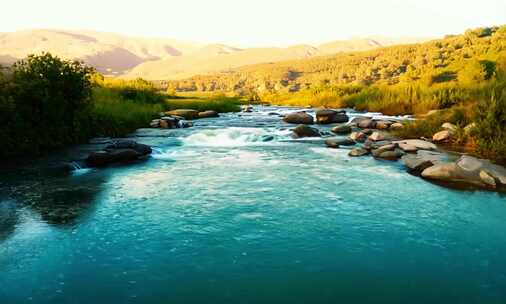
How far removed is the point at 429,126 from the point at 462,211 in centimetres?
1284

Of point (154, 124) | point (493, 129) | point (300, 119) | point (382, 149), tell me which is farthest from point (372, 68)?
point (382, 149)

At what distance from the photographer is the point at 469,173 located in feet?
45.0

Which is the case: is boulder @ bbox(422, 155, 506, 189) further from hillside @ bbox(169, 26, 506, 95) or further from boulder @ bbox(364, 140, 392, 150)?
hillside @ bbox(169, 26, 506, 95)

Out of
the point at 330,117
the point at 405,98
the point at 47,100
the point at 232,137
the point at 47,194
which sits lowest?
the point at 47,194

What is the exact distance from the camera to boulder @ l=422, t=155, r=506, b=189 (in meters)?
13.3

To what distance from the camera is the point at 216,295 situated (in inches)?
269

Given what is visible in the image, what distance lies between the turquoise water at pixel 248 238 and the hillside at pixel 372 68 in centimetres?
4290

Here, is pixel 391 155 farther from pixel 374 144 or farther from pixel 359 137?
pixel 359 137

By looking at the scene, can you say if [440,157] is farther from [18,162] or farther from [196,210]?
[18,162]

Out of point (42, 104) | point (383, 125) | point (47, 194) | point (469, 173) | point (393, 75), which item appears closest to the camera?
point (47, 194)

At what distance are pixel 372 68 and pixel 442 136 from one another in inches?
4226

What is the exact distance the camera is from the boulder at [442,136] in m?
20.4

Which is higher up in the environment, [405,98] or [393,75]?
[393,75]

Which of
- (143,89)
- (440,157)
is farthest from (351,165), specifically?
(143,89)
